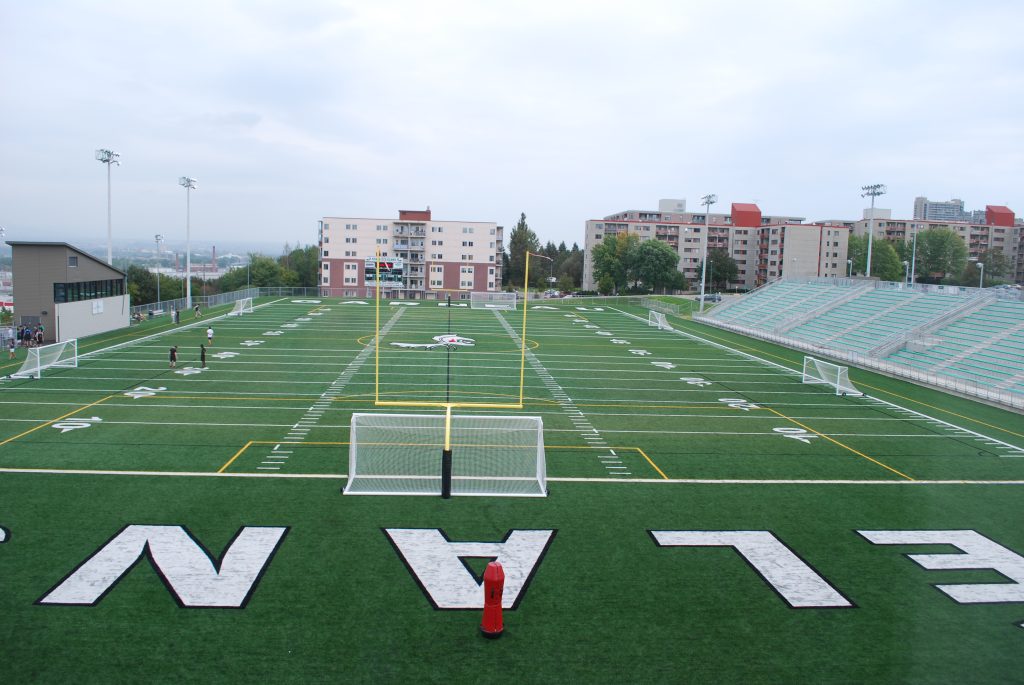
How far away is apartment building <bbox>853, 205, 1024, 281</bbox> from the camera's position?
349 ft

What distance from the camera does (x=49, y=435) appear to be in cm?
1667

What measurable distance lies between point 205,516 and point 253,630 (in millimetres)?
3953

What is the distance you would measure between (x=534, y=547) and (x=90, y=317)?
1224 inches

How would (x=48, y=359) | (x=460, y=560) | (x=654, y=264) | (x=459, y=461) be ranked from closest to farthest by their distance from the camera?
1. (x=460, y=560)
2. (x=459, y=461)
3. (x=48, y=359)
4. (x=654, y=264)

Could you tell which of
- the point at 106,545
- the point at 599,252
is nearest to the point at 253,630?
the point at 106,545

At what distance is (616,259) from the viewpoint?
285 ft

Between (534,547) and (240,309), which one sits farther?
(240,309)

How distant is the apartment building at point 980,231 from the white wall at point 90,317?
317 ft

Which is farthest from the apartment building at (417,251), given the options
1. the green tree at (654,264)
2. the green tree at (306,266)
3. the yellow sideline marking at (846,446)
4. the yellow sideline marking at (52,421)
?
the yellow sideline marking at (846,446)

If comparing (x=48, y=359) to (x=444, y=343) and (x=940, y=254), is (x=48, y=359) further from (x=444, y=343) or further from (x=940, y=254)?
(x=940, y=254)

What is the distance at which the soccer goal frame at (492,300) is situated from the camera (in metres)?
58.8

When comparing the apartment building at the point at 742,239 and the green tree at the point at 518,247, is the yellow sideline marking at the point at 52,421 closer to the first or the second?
the apartment building at the point at 742,239

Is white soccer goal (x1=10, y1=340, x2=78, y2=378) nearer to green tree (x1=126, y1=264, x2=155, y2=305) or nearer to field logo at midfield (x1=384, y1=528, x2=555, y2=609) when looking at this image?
field logo at midfield (x1=384, y1=528, x2=555, y2=609)

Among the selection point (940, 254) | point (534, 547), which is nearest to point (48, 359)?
point (534, 547)
